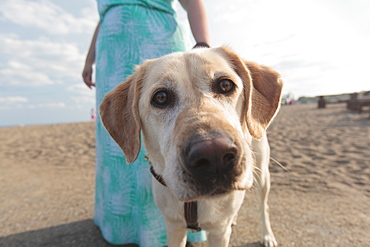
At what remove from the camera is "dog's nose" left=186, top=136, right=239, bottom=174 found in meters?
1.05

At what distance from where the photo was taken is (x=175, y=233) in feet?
6.54

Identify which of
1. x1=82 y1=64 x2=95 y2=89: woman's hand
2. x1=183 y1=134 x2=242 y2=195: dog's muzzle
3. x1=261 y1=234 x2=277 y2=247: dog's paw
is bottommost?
x1=261 y1=234 x2=277 y2=247: dog's paw

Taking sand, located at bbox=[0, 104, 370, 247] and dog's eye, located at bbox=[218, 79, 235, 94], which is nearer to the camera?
dog's eye, located at bbox=[218, 79, 235, 94]

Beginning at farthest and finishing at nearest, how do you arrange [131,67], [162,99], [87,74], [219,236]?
1. [87,74]
2. [131,67]
3. [219,236]
4. [162,99]

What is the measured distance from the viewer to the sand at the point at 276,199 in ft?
9.30

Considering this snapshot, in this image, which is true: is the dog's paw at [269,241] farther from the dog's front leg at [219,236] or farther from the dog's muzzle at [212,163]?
the dog's muzzle at [212,163]

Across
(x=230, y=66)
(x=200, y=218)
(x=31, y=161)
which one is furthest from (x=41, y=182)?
(x=230, y=66)

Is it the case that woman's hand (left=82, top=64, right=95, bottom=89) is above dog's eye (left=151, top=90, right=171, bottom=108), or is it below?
below

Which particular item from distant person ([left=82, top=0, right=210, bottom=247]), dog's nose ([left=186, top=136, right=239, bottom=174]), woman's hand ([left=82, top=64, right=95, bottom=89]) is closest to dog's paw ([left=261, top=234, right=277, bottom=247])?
distant person ([left=82, top=0, right=210, bottom=247])

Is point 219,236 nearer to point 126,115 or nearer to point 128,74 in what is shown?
point 126,115

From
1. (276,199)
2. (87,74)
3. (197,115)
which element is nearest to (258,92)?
(197,115)

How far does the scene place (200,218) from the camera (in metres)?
1.79

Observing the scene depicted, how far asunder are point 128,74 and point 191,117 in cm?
145

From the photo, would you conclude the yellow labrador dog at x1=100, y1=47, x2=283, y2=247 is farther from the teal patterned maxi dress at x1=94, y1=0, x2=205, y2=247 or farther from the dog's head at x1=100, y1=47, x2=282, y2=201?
the teal patterned maxi dress at x1=94, y1=0, x2=205, y2=247
